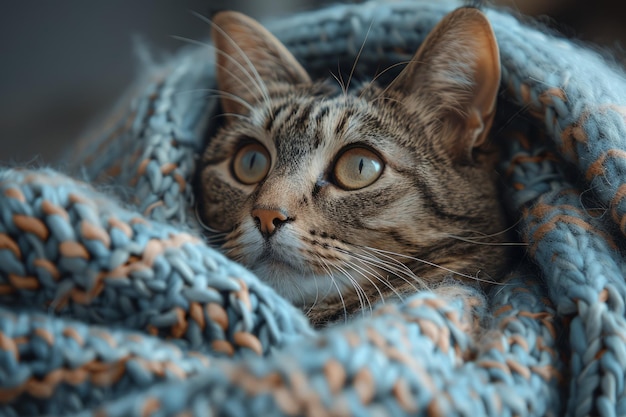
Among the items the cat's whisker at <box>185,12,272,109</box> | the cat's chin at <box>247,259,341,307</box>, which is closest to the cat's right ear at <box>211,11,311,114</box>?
the cat's whisker at <box>185,12,272,109</box>

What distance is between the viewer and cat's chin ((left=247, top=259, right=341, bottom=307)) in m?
0.77

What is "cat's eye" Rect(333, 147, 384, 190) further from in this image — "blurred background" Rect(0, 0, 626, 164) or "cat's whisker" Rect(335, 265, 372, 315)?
"blurred background" Rect(0, 0, 626, 164)

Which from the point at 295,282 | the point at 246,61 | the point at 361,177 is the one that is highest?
the point at 246,61

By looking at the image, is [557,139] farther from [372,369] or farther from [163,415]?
[163,415]

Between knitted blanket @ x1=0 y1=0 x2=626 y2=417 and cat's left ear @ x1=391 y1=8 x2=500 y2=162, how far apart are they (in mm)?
52

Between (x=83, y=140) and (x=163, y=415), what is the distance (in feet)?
2.76

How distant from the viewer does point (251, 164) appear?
92cm

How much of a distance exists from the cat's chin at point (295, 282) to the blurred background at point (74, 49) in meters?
0.78

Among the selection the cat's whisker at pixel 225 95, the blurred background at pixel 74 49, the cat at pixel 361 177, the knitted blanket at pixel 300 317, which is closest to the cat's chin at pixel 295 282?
the cat at pixel 361 177

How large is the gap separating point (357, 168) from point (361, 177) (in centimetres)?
2

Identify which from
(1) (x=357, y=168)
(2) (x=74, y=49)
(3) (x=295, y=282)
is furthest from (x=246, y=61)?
(2) (x=74, y=49)

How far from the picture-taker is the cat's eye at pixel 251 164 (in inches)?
35.7

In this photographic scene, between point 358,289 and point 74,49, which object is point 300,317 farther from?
point 74,49

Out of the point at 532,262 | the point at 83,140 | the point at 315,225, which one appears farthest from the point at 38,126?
the point at 532,262
